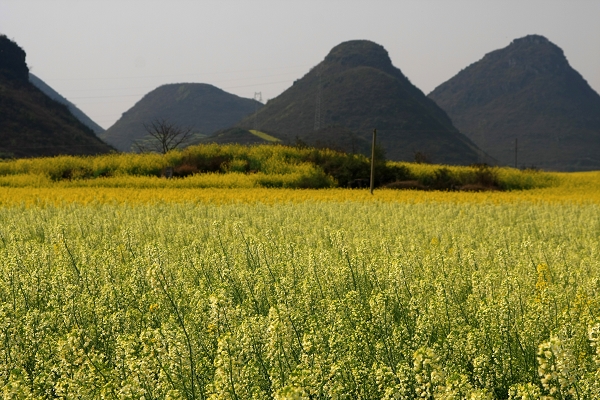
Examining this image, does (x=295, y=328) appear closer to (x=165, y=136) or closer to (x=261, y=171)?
(x=261, y=171)

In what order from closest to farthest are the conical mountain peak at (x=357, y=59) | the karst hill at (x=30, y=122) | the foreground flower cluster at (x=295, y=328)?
1. the foreground flower cluster at (x=295, y=328)
2. the karst hill at (x=30, y=122)
3. the conical mountain peak at (x=357, y=59)

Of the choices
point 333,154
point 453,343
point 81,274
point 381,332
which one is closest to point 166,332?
point 381,332

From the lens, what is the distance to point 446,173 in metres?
31.4

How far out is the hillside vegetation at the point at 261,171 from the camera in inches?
1091

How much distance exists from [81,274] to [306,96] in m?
148

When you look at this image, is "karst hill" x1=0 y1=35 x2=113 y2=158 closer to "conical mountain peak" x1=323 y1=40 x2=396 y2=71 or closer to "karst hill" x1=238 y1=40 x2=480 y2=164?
"karst hill" x1=238 y1=40 x2=480 y2=164

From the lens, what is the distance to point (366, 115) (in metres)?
137

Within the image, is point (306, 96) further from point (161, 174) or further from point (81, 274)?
point (81, 274)

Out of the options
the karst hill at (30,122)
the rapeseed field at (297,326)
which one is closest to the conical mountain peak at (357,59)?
the karst hill at (30,122)

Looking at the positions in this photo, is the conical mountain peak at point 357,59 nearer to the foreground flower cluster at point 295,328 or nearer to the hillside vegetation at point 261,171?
the hillside vegetation at point 261,171

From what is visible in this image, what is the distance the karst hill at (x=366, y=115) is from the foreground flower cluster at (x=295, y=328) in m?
104

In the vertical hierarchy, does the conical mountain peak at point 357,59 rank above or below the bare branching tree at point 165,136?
above

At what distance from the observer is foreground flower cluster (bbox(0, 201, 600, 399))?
2.76m

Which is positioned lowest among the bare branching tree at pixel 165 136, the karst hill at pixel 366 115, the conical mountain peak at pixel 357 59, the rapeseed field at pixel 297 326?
the rapeseed field at pixel 297 326
